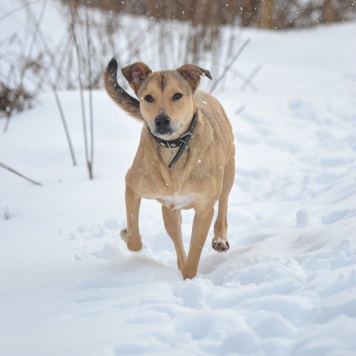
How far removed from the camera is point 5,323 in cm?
330

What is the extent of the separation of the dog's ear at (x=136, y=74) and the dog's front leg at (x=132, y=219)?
734mm

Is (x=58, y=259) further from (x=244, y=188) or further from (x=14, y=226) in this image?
(x=244, y=188)

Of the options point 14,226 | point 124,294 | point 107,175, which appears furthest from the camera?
point 107,175

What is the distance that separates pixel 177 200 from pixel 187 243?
46.6 inches

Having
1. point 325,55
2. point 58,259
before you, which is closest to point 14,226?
point 58,259

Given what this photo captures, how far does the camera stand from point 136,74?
4207mm

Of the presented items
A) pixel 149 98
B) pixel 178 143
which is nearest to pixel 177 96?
pixel 149 98

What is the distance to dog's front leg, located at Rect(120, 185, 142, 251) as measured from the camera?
4.29 meters

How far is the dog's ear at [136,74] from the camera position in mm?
4141

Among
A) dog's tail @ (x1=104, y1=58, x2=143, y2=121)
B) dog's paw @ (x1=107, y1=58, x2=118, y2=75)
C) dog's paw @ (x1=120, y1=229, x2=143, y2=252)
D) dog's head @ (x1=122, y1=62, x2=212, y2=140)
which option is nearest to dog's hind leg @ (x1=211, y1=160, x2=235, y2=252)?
dog's paw @ (x1=120, y1=229, x2=143, y2=252)

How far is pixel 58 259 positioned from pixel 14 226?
2.91ft

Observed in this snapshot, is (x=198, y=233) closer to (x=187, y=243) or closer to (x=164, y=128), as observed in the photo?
(x=164, y=128)

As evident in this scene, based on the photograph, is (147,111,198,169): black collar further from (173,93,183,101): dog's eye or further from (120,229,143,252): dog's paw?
(120,229,143,252): dog's paw

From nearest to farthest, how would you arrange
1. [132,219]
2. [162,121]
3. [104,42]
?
[162,121]
[132,219]
[104,42]
